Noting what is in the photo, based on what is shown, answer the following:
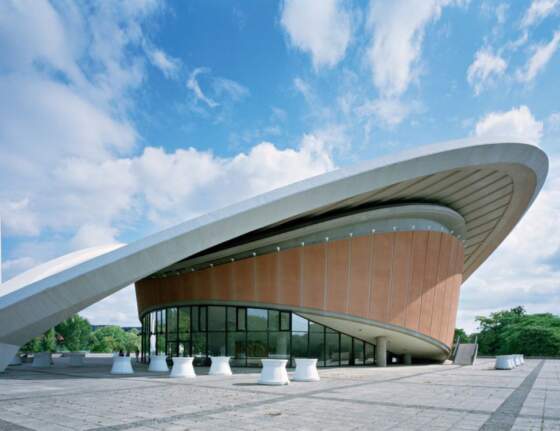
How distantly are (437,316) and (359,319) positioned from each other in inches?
315

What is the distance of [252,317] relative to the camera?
82.0ft

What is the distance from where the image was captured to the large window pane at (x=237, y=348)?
2533 centimetres

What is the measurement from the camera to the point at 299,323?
2505cm


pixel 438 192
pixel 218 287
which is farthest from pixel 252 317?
pixel 438 192

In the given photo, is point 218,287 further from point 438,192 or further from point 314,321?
point 438,192

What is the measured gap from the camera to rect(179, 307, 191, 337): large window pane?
27375mm

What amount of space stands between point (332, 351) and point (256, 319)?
17.5 feet

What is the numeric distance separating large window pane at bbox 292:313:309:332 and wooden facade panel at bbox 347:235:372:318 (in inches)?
98.3

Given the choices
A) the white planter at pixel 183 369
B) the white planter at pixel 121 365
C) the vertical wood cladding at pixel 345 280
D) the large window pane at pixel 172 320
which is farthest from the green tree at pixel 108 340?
the white planter at pixel 183 369

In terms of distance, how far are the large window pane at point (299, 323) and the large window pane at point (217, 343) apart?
3999 millimetres

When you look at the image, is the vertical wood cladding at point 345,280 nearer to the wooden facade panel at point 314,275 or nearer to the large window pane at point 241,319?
the wooden facade panel at point 314,275

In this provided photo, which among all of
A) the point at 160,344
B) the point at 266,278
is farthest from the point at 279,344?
the point at 160,344

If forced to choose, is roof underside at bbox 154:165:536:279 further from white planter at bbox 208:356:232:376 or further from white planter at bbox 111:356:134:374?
white planter at bbox 111:356:134:374

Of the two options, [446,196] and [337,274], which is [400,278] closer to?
[337,274]
